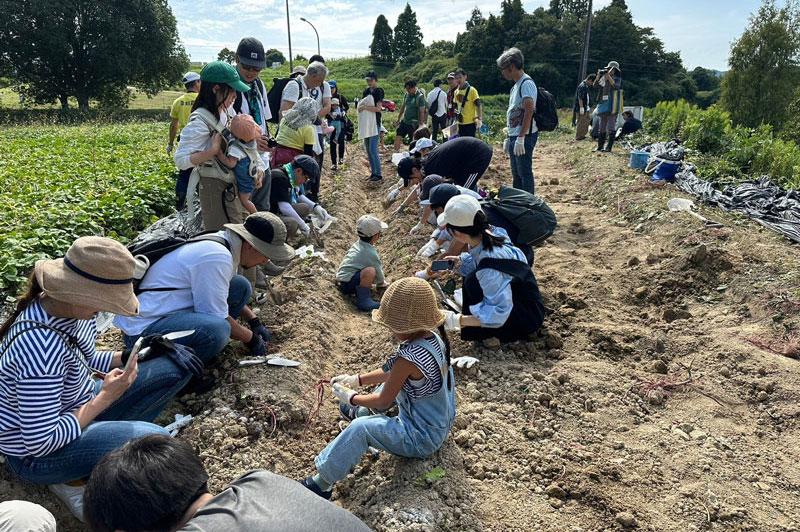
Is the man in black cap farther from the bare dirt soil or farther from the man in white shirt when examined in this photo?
the man in white shirt

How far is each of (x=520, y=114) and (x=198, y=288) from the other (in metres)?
4.62

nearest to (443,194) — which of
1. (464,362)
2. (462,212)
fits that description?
(462,212)

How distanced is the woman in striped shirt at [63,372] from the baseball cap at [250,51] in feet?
10.1

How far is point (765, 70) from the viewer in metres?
26.5

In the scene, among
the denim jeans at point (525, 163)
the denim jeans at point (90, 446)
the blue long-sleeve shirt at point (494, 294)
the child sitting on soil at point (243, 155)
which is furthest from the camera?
the denim jeans at point (525, 163)

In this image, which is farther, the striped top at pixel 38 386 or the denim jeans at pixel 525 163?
the denim jeans at pixel 525 163

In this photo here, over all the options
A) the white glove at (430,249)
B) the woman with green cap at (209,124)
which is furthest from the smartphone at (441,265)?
the woman with green cap at (209,124)

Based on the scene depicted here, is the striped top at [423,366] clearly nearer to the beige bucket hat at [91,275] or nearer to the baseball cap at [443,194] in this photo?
the beige bucket hat at [91,275]

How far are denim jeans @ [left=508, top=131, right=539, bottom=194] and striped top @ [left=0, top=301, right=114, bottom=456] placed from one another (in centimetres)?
532

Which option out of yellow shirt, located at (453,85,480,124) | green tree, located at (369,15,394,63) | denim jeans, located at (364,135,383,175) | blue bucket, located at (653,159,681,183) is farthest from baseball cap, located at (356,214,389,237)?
green tree, located at (369,15,394,63)

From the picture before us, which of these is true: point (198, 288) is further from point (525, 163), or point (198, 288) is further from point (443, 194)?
point (525, 163)

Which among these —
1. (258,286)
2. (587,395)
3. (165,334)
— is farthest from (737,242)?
(165,334)

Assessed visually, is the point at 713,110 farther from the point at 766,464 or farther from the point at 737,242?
→ the point at 766,464

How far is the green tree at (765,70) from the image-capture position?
26.0m
